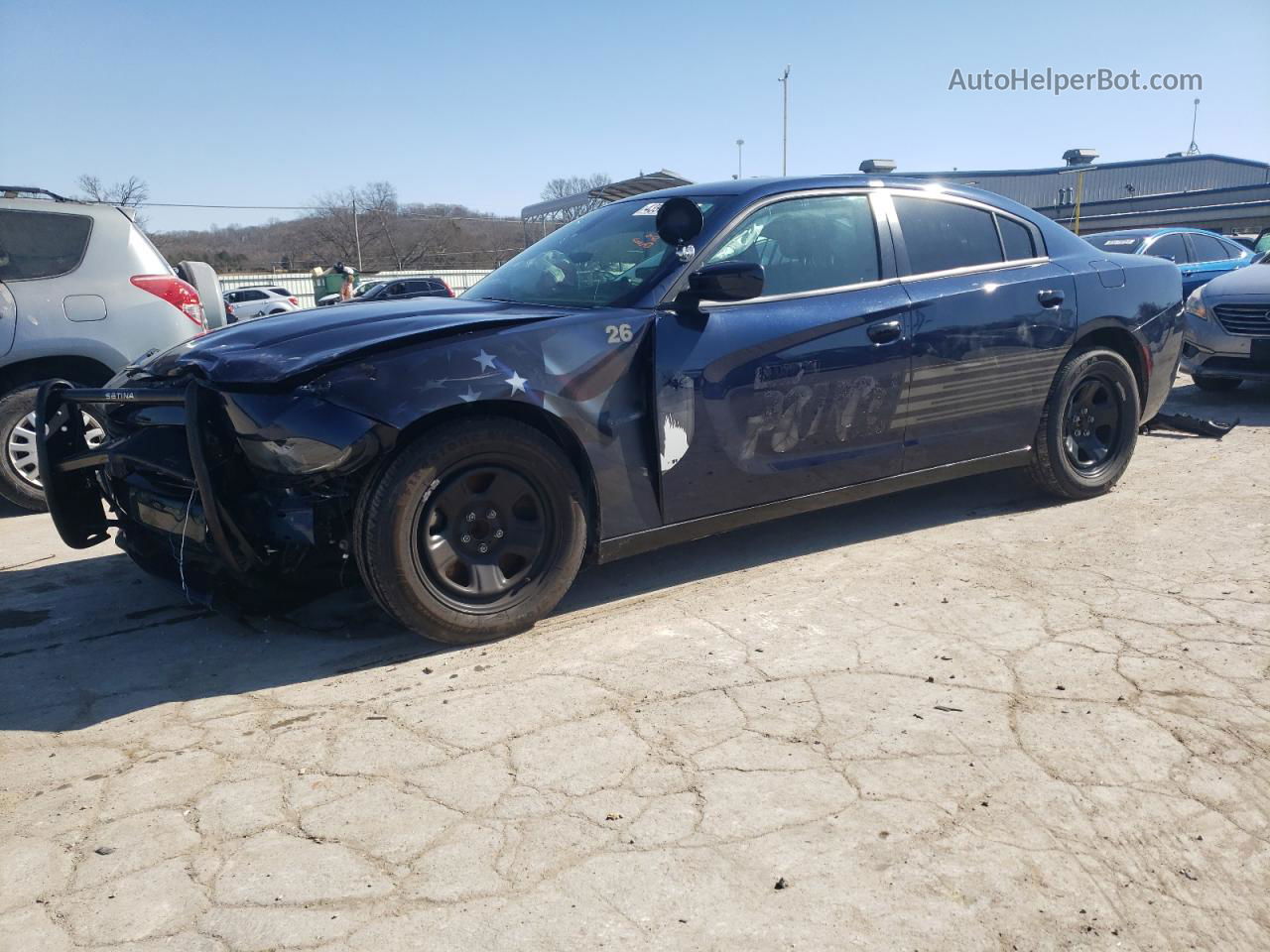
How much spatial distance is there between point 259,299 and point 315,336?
30.6 m

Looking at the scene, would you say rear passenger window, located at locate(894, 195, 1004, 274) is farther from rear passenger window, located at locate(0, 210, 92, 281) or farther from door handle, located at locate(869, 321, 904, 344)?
rear passenger window, located at locate(0, 210, 92, 281)

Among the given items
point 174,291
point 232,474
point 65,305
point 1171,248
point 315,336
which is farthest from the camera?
point 1171,248

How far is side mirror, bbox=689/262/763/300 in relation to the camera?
367cm

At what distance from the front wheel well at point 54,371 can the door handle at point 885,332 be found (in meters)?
4.58

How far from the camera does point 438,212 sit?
6038cm

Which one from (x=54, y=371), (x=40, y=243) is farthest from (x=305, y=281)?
(x=54, y=371)

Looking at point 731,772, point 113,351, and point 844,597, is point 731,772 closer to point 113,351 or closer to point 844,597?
point 844,597

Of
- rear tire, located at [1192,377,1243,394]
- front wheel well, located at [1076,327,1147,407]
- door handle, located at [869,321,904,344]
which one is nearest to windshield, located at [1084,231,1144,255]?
rear tire, located at [1192,377,1243,394]

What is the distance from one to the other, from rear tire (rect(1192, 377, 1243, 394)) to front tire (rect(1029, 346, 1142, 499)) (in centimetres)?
451

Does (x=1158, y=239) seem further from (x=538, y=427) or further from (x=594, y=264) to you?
(x=538, y=427)

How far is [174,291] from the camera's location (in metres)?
6.06

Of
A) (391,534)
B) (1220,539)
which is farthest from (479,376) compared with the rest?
(1220,539)

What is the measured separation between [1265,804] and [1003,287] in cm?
279

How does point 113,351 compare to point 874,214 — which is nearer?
point 874,214
